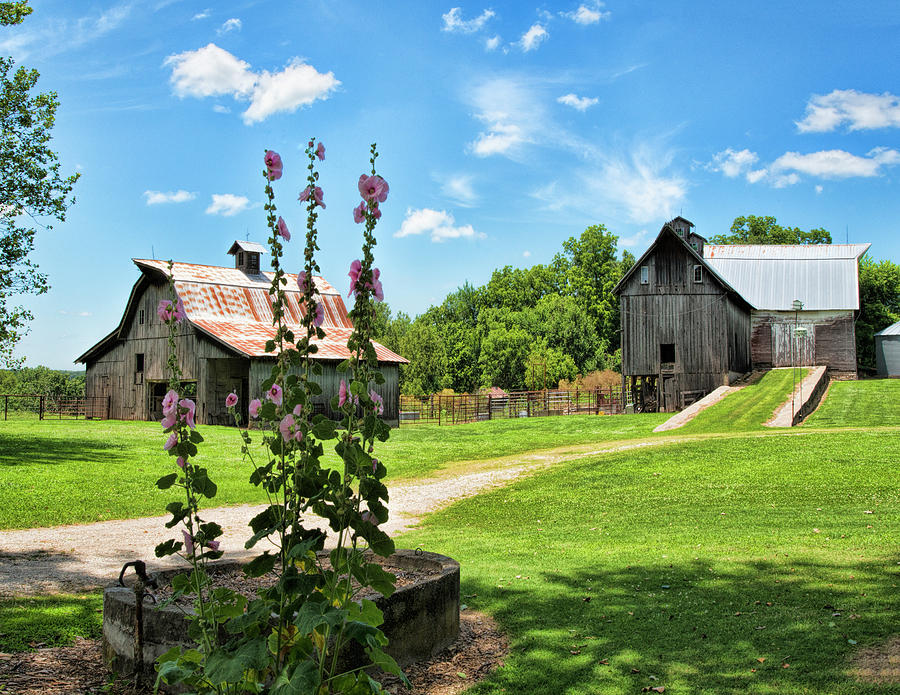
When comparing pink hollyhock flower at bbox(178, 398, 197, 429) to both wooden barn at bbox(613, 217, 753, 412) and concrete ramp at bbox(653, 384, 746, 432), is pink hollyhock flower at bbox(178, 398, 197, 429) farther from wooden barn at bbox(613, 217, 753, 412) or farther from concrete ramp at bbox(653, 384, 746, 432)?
wooden barn at bbox(613, 217, 753, 412)

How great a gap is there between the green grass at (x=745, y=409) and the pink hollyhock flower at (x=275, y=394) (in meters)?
21.6

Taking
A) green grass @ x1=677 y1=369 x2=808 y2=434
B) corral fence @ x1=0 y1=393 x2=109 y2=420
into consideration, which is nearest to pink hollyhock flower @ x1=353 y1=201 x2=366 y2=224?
green grass @ x1=677 y1=369 x2=808 y2=434

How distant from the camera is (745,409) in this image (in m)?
26.8

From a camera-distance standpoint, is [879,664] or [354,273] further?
[879,664]

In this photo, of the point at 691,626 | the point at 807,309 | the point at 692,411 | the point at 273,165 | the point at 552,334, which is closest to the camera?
the point at 273,165

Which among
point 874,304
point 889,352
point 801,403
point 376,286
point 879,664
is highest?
point 874,304

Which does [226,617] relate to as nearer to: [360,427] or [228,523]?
[360,427]

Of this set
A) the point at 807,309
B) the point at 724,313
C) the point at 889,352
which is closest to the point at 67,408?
the point at 724,313

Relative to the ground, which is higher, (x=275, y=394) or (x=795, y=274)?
(x=795, y=274)

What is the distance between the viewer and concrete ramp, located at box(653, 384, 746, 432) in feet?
85.3

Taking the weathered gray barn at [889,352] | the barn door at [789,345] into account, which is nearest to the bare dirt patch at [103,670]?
A: the barn door at [789,345]

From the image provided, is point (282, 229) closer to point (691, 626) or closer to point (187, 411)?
point (187, 411)

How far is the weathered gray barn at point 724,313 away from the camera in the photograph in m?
35.4

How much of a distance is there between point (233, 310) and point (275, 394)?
3217cm
